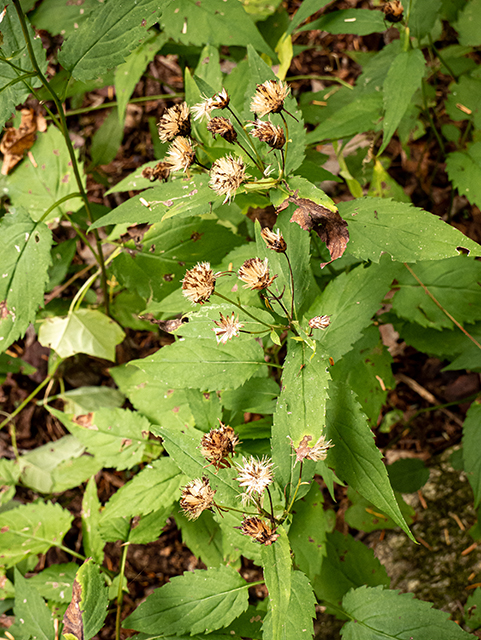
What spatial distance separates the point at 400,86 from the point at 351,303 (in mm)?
806

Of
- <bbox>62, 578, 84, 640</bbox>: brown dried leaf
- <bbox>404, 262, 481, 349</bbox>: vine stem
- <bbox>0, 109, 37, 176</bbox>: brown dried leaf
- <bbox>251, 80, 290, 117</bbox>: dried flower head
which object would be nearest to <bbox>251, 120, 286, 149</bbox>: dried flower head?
<bbox>251, 80, 290, 117</bbox>: dried flower head

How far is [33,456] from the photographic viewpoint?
8.24 feet

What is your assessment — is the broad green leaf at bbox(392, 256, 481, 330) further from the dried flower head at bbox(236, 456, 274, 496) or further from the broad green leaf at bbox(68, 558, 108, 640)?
the broad green leaf at bbox(68, 558, 108, 640)

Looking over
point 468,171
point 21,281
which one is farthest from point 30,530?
point 468,171

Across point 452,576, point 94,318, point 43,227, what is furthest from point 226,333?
point 452,576

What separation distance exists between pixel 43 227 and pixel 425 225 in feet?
4.38

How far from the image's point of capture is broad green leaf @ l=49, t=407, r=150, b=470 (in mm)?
1859

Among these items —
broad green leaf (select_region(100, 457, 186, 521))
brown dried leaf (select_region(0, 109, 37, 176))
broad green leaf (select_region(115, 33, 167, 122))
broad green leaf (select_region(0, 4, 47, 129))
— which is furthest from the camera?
brown dried leaf (select_region(0, 109, 37, 176))

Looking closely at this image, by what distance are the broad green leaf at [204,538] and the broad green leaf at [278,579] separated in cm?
66

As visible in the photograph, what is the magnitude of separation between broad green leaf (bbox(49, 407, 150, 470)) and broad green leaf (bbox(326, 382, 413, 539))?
90 centimetres

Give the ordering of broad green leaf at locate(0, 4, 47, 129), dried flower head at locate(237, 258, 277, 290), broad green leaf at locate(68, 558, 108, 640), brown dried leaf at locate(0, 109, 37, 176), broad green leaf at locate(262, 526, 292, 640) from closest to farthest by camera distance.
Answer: broad green leaf at locate(262, 526, 292, 640) → dried flower head at locate(237, 258, 277, 290) → broad green leaf at locate(68, 558, 108, 640) → broad green leaf at locate(0, 4, 47, 129) → brown dried leaf at locate(0, 109, 37, 176)

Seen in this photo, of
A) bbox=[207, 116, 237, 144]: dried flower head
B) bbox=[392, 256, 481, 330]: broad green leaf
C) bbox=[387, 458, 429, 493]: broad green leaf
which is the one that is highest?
bbox=[207, 116, 237, 144]: dried flower head

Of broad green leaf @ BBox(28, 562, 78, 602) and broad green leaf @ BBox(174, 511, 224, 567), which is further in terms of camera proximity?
broad green leaf @ BBox(28, 562, 78, 602)

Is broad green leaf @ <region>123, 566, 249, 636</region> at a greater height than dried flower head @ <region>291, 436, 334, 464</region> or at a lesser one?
lesser
